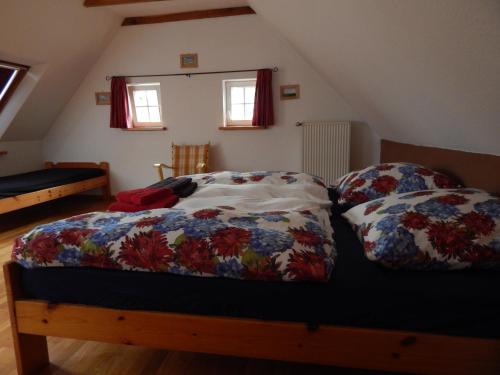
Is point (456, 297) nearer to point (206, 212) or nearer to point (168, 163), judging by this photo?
point (206, 212)

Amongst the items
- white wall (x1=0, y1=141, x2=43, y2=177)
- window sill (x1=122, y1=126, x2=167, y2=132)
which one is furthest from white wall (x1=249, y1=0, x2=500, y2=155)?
white wall (x1=0, y1=141, x2=43, y2=177)

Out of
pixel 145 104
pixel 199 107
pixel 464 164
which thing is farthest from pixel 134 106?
pixel 464 164

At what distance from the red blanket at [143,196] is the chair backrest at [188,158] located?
2187mm

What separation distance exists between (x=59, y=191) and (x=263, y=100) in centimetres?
250

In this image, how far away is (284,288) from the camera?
1058 mm

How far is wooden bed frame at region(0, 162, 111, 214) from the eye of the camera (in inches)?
122

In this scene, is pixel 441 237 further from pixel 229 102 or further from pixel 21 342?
pixel 229 102

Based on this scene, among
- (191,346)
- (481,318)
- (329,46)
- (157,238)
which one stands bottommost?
(191,346)

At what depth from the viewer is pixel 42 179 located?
3676 mm

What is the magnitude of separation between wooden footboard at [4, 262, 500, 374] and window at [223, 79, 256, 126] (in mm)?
3105

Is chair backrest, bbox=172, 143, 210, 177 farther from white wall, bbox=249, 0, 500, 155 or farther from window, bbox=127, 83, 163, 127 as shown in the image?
white wall, bbox=249, 0, 500, 155

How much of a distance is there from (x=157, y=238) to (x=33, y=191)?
2.83 meters

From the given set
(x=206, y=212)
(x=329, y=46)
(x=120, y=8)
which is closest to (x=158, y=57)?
(x=120, y=8)

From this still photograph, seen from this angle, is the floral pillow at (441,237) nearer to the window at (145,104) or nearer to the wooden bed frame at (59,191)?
the wooden bed frame at (59,191)
